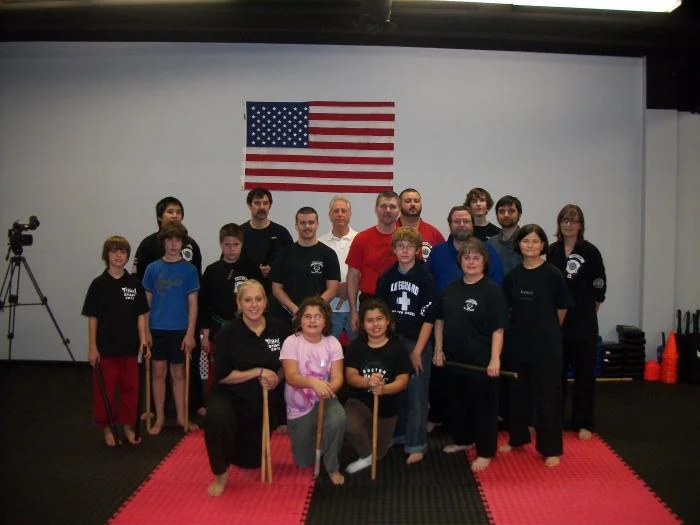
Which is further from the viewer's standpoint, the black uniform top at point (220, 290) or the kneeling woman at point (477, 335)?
the black uniform top at point (220, 290)

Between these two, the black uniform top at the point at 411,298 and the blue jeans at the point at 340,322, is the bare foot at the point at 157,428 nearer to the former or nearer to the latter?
the blue jeans at the point at 340,322

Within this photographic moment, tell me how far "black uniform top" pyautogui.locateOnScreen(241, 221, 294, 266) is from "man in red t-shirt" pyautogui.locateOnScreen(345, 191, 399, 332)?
0.84 m

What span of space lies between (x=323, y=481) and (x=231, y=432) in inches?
26.9

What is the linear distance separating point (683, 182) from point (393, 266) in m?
4.64

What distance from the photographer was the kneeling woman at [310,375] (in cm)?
410

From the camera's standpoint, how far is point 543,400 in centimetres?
447

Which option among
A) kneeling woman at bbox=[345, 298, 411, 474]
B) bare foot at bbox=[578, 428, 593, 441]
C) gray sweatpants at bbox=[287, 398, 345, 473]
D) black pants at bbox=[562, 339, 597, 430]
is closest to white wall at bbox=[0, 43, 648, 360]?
black pants at bbox=[562, 339, 597, 430]

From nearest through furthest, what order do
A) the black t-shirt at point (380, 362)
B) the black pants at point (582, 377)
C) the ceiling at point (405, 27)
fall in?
the black t-shirt at point (380, 362) < the black pants at point (582, 377) < the ceiling at point (405, 27)

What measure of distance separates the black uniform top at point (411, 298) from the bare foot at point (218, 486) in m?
1.50

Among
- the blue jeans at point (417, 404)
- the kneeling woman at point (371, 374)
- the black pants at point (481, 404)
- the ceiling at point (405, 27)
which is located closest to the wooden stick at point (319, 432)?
the kneeling woman at point (371, 374)

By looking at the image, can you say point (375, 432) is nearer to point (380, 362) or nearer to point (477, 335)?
point (380, 362)

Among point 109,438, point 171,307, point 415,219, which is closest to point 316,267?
point 415,219

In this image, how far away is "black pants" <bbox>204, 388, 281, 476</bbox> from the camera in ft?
12.7

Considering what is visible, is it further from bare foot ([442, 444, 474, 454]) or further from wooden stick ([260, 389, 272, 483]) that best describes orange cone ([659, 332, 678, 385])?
wooden stick ([260, 389, 272, 483])
